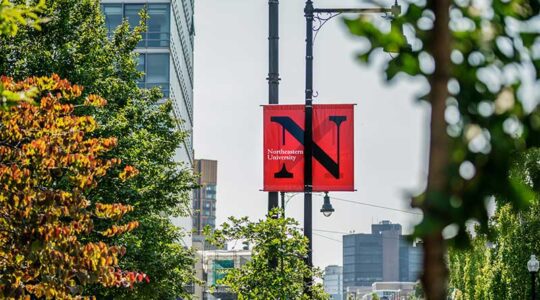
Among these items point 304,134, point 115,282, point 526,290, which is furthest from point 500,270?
point 115,282

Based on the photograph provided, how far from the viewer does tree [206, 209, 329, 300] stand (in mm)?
25828

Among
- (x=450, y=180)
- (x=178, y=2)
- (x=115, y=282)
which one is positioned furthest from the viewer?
(x=178, y=2)

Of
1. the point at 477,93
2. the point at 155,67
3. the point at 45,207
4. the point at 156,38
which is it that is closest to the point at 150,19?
the point at 156,38

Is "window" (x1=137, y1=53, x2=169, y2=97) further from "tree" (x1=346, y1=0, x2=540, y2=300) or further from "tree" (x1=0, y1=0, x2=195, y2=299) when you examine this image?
"tree" (x1=346, y1=0, x2=540, y2=300)

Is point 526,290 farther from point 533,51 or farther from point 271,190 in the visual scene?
point 533,51

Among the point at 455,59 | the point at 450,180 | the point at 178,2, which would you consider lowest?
the point at 450,180

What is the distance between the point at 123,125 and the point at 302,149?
664cm

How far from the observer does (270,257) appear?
1034 inches

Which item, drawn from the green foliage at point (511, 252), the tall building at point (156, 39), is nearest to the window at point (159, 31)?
the tall building at point (156, 39)

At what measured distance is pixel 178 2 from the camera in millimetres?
71938

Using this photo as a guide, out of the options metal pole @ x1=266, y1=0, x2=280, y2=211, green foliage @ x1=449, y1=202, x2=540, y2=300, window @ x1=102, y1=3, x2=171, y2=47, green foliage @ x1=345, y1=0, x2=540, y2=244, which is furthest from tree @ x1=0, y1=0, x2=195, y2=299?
window @ x1=102, y1=3, x2=171, y2=47

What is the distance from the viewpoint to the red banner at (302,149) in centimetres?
2395

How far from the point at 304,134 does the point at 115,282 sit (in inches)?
303

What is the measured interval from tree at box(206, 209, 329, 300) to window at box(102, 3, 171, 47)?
39605 mm
